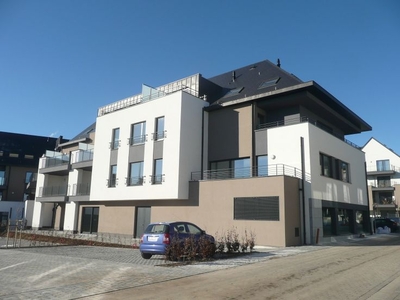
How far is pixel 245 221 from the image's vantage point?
19.4 m

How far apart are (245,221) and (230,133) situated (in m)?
6.88

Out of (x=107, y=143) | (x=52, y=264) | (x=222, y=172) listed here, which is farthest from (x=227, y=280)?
(x=107, y=143)

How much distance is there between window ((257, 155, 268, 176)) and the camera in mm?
21594

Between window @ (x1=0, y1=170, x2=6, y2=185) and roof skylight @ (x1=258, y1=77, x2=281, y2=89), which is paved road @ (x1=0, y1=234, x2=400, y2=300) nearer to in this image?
roof skylight @ (x1=258, y1=77, x2=281, y2=89)

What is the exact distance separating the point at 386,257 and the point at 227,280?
324 inches

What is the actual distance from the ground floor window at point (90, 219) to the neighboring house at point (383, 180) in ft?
125

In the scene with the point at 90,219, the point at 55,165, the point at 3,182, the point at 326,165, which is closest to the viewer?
the point at 326,165

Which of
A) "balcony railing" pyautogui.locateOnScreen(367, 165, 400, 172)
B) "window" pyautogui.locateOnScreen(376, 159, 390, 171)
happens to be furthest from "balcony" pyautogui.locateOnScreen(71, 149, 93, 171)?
"window" pyautogui.locateOnScreen(376, 159, 390, 171)

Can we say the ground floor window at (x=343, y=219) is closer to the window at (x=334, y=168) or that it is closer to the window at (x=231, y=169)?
the window at (x=334, y=168)

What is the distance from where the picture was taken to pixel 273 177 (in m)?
18.8

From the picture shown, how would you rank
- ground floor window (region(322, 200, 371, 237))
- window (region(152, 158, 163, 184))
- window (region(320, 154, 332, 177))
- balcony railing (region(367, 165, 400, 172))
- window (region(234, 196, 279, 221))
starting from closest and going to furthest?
window (region(234, 196, 279, 221)) < ground floor window (region(322, 200, 371, 237)) < window (region(320, 154, 332, 177)) < window (region(152, 158, 163, 184)) < balcony railing (region(367, 165, 400, 172))

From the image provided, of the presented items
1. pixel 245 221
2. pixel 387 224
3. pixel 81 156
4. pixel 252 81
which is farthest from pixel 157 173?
pixel 387 224

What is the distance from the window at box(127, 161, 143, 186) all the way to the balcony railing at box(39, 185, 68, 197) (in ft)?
31.8

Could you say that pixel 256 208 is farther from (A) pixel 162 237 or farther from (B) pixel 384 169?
(B) pixel 384 169
